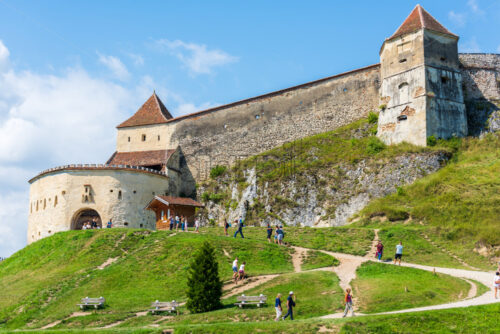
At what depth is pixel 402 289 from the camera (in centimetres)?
2022

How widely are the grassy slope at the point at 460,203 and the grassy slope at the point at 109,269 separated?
8.43 meters

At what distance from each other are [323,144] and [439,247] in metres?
16.9

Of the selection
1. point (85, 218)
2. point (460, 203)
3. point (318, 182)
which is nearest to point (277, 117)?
point (318, 182)

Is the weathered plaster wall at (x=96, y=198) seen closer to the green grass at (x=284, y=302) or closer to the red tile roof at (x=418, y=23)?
the green grass at (x=284, y=302)

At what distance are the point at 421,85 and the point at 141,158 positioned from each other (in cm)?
2523

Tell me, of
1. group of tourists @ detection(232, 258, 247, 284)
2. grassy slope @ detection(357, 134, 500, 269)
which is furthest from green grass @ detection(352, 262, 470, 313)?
group of tourists @ detection(232, 258, 247, 284)


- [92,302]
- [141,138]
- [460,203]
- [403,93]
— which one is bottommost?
[92,302]

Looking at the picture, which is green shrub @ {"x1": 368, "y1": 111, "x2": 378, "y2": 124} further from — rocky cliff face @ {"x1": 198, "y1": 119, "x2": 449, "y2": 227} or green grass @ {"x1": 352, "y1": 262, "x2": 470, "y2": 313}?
green grass @ {"x1": 352, "y1": 262, "x2": 470, "y2": 313}

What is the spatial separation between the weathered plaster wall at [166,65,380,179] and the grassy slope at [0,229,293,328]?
50.7 ft

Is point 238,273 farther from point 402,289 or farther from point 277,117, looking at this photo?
point 277,117

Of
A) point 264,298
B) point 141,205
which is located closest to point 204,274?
point 264,298

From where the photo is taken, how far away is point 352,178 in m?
37.9

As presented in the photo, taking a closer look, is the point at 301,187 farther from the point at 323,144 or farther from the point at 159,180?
the point at 159,180

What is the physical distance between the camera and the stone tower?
37.5 metres
